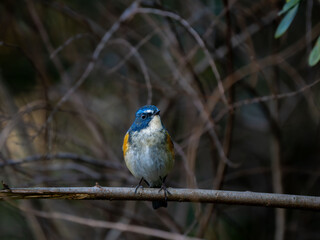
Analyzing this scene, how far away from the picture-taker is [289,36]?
595 centimetres

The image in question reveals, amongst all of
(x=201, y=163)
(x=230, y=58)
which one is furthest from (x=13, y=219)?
(x=230, y=58)

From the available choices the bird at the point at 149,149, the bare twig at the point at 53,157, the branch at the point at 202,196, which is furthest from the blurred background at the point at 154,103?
the branch at the point at 202,196

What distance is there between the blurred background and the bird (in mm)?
834

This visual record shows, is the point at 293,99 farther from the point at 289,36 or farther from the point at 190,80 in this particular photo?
the point at 190,80

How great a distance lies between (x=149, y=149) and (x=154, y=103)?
6.63ft

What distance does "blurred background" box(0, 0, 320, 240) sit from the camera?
4.71 metres

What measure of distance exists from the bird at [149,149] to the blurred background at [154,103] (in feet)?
2.74

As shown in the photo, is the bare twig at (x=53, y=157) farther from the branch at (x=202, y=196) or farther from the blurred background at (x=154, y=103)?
the branch at (x=202, y=196)

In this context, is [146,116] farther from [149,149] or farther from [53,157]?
[53,157]

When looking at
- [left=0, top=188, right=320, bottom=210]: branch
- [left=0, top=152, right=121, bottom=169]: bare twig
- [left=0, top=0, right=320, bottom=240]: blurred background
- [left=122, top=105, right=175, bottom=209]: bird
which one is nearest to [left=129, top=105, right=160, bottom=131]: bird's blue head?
[left=122, top=105, right=175, bottom=209]: bird

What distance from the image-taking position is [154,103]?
18.0 ft

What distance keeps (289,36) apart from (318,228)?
2.83m

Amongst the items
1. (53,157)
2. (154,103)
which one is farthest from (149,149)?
(154,103)

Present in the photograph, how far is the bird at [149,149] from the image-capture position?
3.54 m
